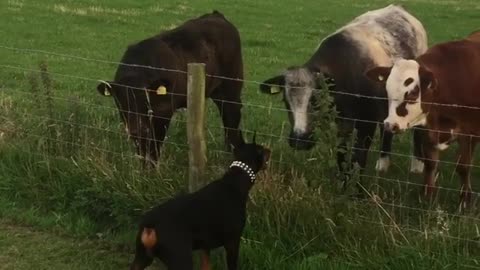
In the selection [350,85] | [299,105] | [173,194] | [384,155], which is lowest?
[384,155]

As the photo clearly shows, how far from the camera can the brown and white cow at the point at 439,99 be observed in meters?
6.59

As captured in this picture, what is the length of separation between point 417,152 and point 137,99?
9.32 feet

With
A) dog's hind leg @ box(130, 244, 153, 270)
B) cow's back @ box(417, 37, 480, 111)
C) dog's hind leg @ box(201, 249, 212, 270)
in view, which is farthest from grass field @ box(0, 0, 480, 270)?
cow's back @ box(417, 37, 480, 111)

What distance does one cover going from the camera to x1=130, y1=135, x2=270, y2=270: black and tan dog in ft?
15.5

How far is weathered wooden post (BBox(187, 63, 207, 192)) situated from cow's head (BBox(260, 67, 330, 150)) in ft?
4.16

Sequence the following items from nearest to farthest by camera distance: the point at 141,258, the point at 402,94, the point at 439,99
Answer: the point at 141,258 < the point at 402,94 < the point at 439,99

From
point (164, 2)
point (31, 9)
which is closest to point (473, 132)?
point (31, 9)

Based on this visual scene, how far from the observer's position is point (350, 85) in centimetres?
800

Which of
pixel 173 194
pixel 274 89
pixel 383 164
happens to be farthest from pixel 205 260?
pixel 383 164

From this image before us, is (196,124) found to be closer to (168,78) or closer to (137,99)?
(137,99)

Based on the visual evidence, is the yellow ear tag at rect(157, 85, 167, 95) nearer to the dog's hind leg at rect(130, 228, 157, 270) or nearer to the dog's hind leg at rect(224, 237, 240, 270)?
the dog's hind leg at rect(224, 237, 240, 270)

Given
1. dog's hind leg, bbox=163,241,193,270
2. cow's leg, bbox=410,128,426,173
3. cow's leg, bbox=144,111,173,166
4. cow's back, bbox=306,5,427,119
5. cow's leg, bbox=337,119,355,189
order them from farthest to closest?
cow's back, bbox=306,5,427,119, cow's leg, bbox=410,128,426,173, cow's leg, bbox=144,111,173,166, cow's leg, bbox=337,119,355,189, dog's hind leg, bbox=163,241,193,270

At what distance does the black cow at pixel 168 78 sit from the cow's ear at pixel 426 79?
1.72m

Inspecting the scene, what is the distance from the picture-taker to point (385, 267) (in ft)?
16.8
